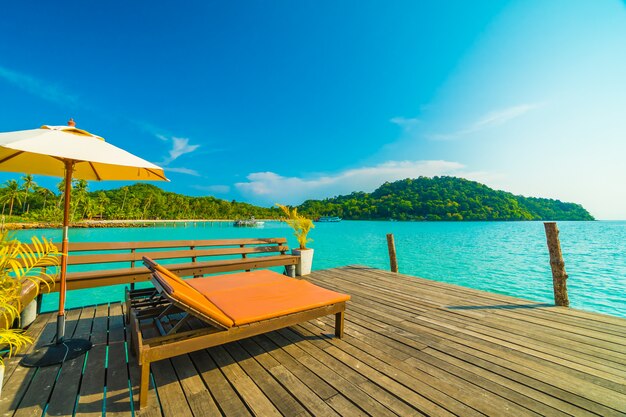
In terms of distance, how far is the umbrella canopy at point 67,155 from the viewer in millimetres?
1936

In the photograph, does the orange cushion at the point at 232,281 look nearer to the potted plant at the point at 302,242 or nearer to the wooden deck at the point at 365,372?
the wooden deck at the point at 365,372

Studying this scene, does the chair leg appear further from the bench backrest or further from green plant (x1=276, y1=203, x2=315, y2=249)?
green plant (x1=276, y1=203, x2=315, y2=249)

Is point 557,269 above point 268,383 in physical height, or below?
above

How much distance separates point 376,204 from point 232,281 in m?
69.2

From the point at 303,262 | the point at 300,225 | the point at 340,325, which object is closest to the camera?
the point at 340,325

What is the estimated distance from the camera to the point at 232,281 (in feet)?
10.6

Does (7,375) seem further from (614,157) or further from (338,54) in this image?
(614,157)

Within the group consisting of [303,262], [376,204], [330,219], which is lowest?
[303,262]

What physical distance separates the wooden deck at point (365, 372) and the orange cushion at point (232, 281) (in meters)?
0.62

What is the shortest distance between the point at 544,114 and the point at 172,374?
24.1 m

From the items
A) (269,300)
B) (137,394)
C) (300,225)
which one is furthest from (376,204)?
(137,394)

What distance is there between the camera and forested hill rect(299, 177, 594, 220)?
5956 cm

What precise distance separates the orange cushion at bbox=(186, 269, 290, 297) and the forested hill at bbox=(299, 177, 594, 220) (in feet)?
175

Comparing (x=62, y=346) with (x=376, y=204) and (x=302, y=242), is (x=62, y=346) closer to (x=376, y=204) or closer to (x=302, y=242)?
(x=302, y=242)
